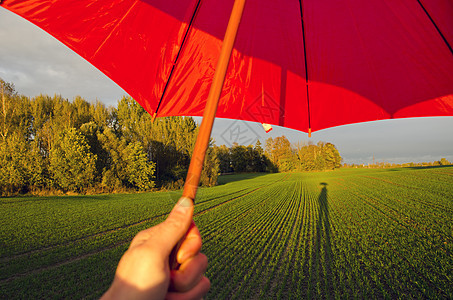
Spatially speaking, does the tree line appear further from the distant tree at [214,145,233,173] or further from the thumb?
the thumb

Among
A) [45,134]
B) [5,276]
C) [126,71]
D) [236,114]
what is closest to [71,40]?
[126,71]

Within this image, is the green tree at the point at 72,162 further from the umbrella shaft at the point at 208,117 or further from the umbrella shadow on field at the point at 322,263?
the umbrella shaft at the point at 208,117

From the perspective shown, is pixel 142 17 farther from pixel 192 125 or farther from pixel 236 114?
pixel 192 125

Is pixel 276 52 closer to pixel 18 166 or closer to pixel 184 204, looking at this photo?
pixel 184 204

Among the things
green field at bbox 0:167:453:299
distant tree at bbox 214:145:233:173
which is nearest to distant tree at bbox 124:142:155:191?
green field at bbox 0:167:453:299

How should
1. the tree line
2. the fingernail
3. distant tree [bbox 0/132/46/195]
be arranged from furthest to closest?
the tree line, distant tree [bbox 0/132/46/195], the fingernail

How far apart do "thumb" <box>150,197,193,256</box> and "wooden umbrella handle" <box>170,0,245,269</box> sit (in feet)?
0.16

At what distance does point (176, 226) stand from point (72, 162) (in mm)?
26495

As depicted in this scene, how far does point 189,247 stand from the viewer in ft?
2.55

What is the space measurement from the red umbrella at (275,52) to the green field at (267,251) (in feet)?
13.4

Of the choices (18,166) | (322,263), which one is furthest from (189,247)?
(18,166)

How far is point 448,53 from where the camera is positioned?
87.0 inches

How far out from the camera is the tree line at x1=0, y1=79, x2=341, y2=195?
21641 millimetres

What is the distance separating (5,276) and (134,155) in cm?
2155
